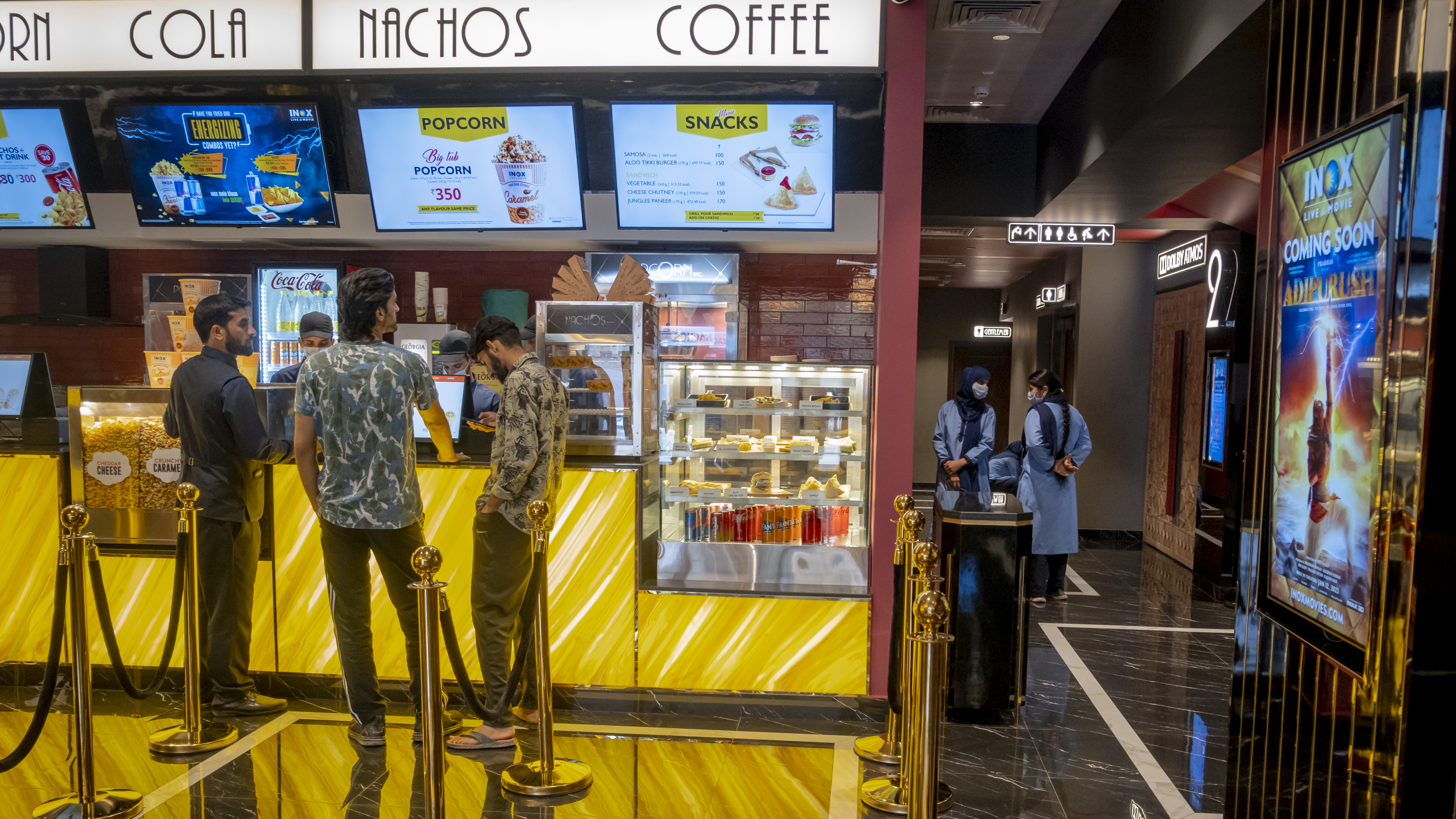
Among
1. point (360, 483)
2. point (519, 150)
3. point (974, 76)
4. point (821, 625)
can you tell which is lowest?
point (821, 625)

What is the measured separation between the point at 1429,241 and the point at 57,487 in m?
5.67

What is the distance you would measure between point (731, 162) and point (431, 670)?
2.93 meters

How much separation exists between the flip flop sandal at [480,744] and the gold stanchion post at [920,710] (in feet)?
4.99

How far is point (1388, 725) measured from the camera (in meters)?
2.07

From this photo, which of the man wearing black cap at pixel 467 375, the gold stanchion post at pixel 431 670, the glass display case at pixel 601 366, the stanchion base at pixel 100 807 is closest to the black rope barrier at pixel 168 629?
the stanchion base at pixel 100 807

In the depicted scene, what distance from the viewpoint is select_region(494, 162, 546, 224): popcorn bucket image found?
477 cm

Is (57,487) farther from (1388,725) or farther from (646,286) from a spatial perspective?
(1388,725)

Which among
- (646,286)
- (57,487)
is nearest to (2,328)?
(57,487)

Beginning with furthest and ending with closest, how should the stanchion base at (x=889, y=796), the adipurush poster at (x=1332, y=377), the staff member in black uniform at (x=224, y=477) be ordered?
the staff member in black uniform at (x=224, y=477) < the stanchion base at (x=889, y=796) < the adipurush poster at (x=1332, y=377)

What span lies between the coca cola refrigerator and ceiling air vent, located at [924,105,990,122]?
15.4 ft

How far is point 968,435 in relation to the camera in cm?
698

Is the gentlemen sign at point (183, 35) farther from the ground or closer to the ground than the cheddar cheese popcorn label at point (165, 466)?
farther from the ground

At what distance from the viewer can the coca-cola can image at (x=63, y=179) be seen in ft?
16.7

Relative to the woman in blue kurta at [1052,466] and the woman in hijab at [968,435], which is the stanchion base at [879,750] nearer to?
the woman in blue kurta at [1052,466]
